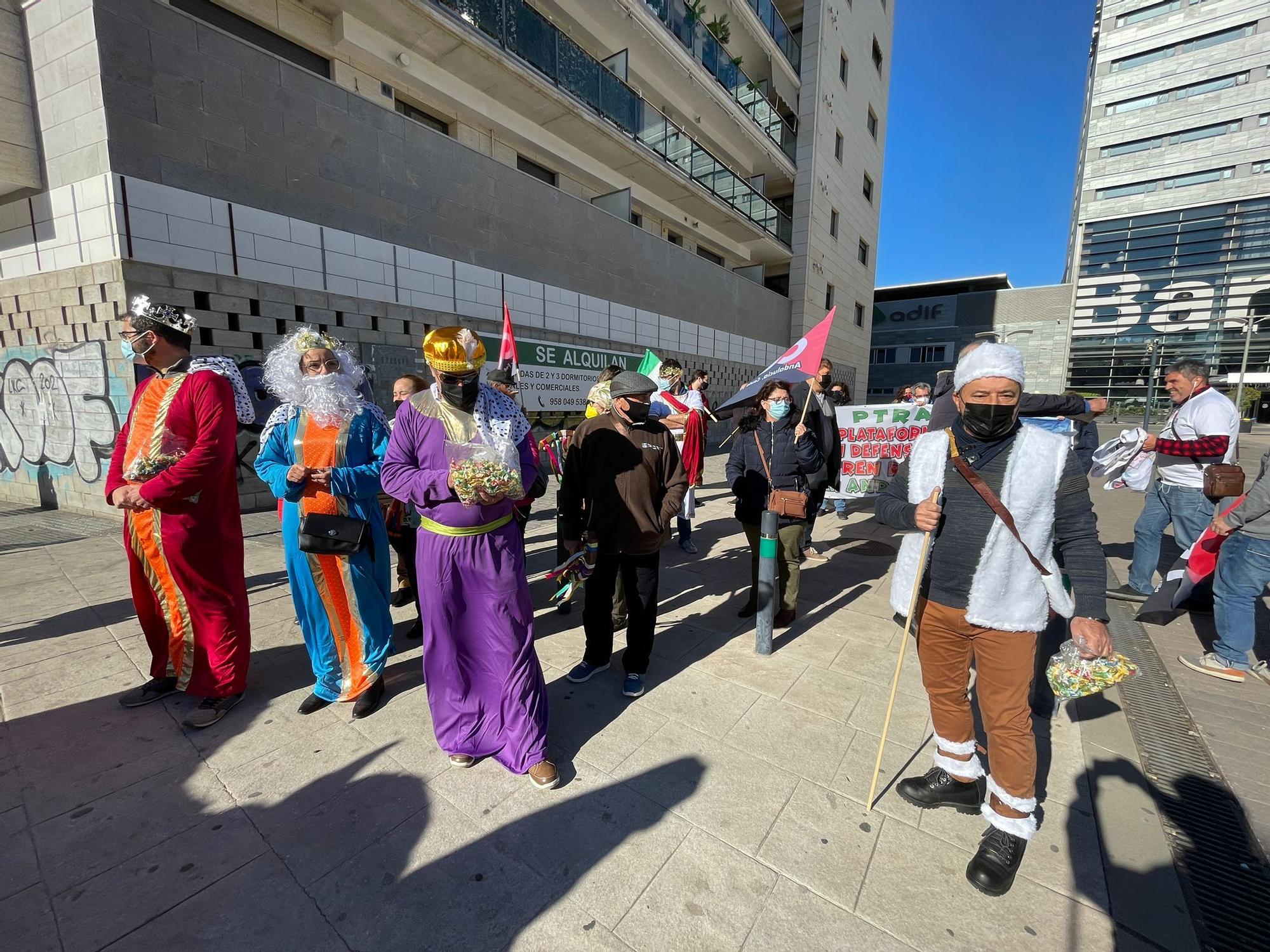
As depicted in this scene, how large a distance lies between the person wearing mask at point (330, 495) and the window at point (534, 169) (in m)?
10.5

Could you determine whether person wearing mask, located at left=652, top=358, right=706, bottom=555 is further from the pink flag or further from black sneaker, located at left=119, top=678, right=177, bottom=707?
black sneaker, located at left=119, top=678, right=177, bottom=707

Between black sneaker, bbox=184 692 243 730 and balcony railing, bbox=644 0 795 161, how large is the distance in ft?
52.5

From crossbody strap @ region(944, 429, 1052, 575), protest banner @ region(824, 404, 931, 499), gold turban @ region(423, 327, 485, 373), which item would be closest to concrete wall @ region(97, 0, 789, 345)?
gold turban @ region(423, 327, 485, 373)

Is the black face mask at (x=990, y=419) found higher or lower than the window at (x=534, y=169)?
lower

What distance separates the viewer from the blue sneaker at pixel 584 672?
3.30 meters

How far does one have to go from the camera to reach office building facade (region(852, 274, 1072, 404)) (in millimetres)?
44250

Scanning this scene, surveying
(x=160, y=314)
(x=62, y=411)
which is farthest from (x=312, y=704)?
(x=62, y=411)

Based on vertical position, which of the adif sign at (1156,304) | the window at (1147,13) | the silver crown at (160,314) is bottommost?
the silver crown at (160,314)

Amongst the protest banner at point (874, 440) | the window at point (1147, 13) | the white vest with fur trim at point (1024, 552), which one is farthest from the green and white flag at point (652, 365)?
the window at point (1147, 13)

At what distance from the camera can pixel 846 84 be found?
2161 centimetres

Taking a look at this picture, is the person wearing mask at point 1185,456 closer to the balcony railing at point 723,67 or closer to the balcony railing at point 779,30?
the balcony railing at point 723,67

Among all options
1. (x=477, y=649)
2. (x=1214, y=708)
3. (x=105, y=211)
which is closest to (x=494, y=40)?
(x=105, y=211)

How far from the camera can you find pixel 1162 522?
4.73m

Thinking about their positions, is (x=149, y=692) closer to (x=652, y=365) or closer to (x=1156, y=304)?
(x=652, y=365)
